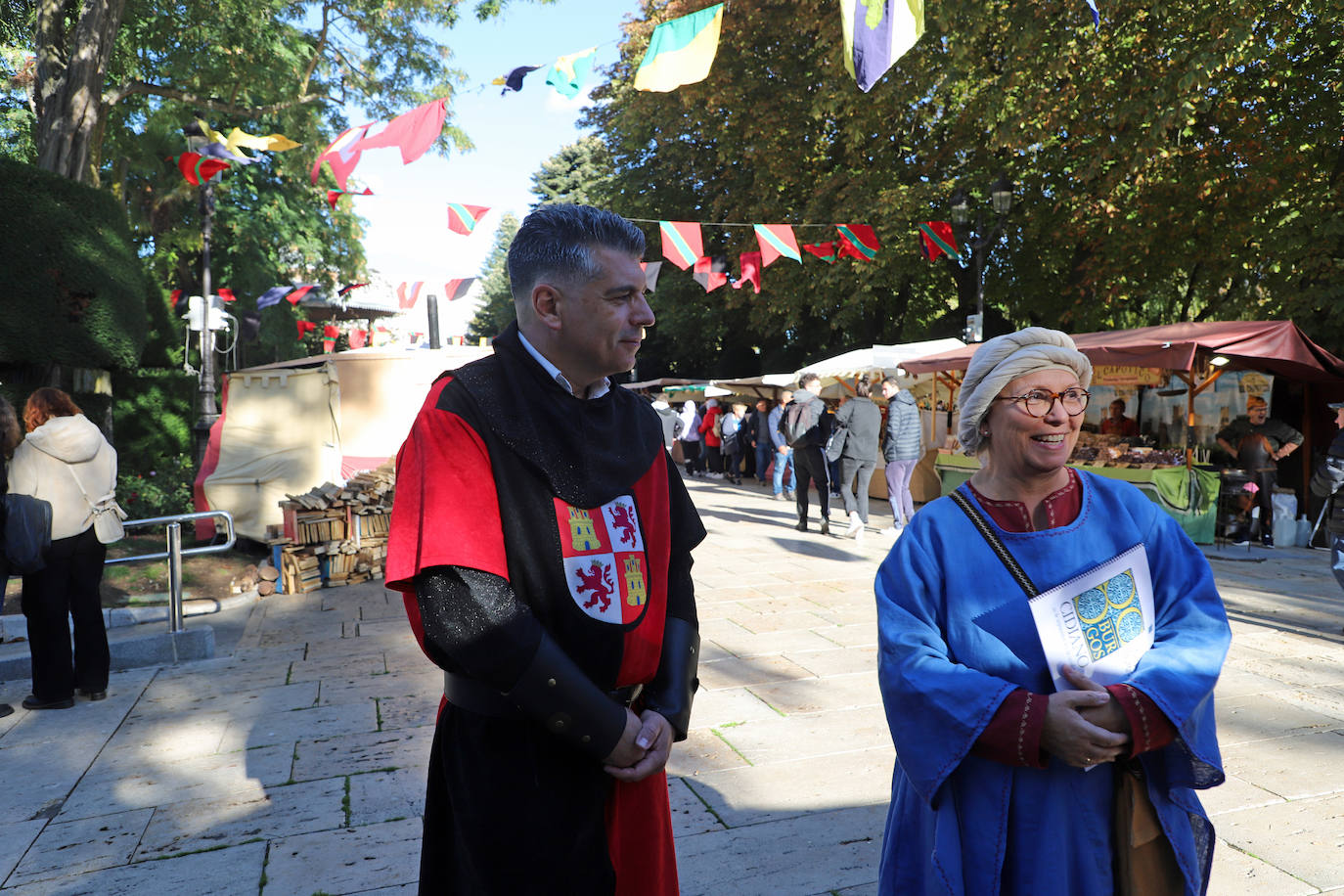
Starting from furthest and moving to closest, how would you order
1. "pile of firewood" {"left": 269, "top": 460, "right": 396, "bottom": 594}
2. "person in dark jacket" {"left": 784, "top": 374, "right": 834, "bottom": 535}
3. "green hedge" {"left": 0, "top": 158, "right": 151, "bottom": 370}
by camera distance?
"person in dark jacket" {"left": 784, "top": 374, "right": 834, "bottom": 535}
"green hedge" {"left": 0, "top": 158, "right": 151, "bottom": 370}
"pile of firewood" {"left": 269, "top": 460, "right": 396, "bottom": 594}

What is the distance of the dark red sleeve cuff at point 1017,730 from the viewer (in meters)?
1.73

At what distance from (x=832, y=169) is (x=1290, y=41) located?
9.23 m

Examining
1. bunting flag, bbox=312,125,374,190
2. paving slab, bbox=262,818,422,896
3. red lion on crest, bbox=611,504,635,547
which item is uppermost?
bunting flag, bbox=312,125,374,190

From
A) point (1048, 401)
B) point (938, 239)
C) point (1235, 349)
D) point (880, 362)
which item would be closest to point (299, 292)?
point (880, 362)

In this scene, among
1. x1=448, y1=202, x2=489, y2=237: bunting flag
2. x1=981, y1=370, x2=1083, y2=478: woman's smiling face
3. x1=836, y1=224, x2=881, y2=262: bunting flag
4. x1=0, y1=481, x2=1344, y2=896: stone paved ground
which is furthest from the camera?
x1=836, y1=224, x2=881, y2=262: bunting flag

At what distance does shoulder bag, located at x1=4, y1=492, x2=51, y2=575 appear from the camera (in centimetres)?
486

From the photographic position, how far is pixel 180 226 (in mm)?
23609

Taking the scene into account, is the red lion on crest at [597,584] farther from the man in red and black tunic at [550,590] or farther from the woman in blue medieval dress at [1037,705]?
the woman in blue medieval dress at [1037,705]

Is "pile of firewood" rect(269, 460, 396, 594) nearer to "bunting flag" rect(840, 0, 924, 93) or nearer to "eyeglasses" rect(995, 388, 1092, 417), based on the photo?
"bunting flag" rect(840, 0, 924, 93)

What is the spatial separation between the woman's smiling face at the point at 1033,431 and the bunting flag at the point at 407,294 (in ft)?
66.4

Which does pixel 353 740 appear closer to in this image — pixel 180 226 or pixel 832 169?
pixel 832 169

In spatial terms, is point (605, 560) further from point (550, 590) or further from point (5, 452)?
point (5, 452)

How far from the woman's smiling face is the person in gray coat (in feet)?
30.0

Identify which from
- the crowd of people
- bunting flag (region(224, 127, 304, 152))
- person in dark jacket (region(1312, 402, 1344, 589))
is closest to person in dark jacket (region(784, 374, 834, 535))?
the crowd of people
